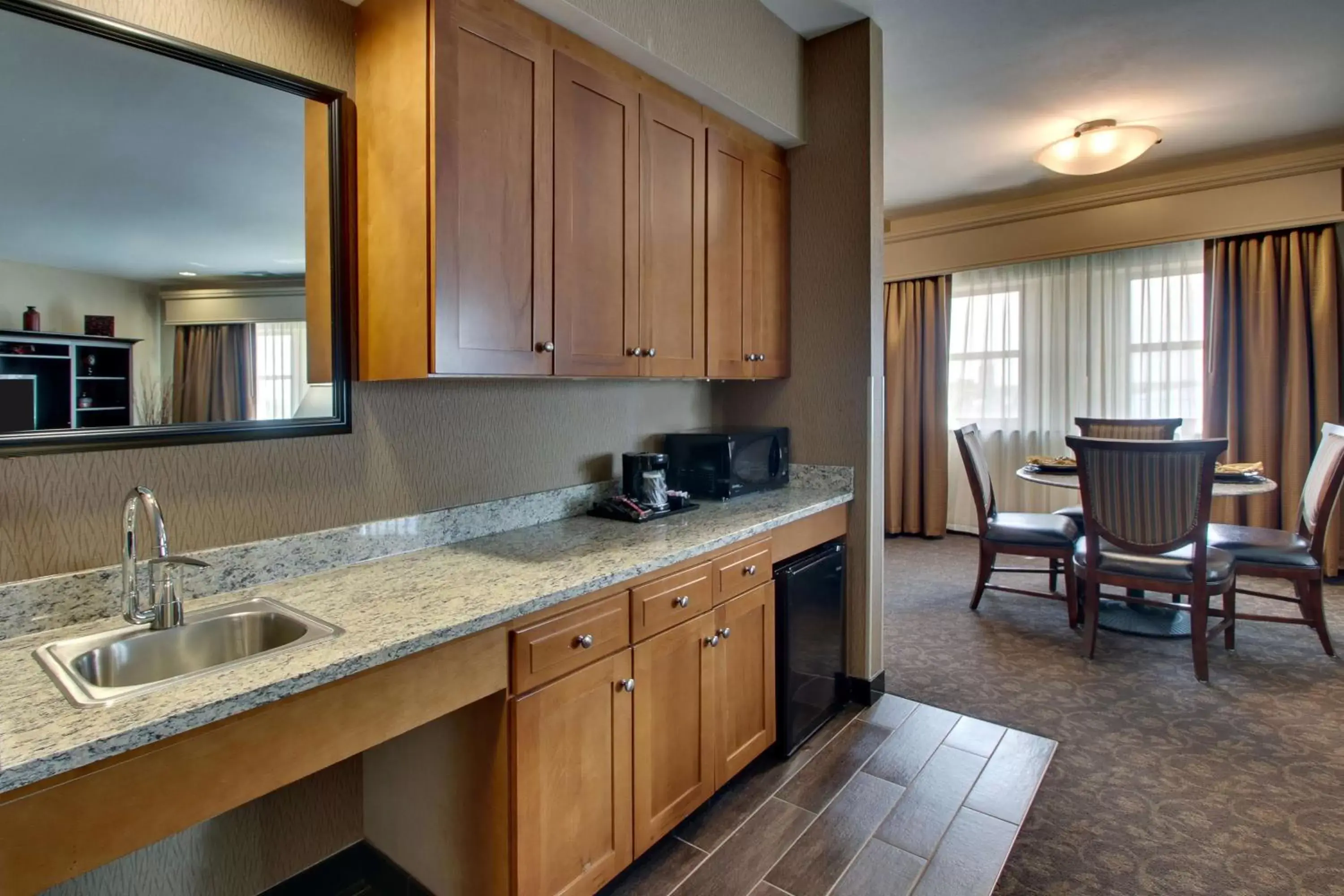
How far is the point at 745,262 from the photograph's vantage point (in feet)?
8.57

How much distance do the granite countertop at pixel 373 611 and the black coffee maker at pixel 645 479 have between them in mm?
118

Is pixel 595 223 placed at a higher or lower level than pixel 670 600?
higher

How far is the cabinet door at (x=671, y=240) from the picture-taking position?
2.16 m

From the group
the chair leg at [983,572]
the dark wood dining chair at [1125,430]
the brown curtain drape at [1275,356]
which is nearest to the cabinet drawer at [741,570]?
the chair leg at [983,572]

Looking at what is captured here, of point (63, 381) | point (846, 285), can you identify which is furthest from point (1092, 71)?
point (63, 381)

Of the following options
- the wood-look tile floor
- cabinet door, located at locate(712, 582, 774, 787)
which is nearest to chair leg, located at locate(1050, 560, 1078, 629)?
the wood-look tile floor

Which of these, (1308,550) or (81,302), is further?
(1308,550)

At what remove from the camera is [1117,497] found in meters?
3.05

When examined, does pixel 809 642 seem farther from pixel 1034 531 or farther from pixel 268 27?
pixel 268 27

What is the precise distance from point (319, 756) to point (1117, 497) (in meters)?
3.19

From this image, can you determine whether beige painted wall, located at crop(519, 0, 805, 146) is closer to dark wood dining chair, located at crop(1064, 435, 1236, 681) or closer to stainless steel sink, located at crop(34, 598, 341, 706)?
stainless steel sink, located at crop(34, 598, 341, 706)

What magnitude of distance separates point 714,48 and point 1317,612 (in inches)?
143

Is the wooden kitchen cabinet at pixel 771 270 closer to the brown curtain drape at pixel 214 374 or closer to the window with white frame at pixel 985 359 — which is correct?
the brown curtain drape at pixel 214 374

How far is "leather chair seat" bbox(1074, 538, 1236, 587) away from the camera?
2.99 m
